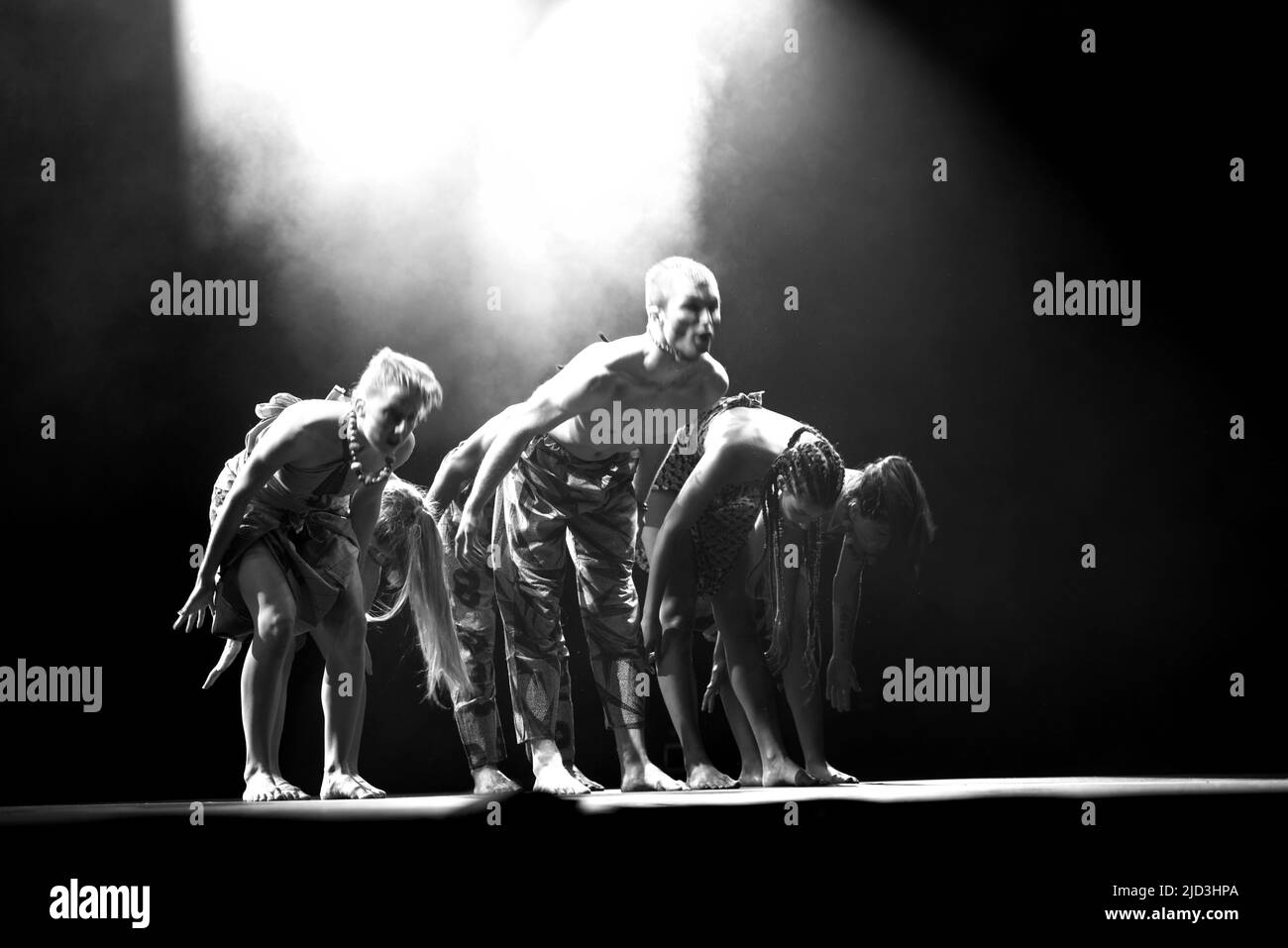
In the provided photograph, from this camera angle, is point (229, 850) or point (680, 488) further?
point (680, 488)

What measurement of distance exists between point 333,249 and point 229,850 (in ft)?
6.02

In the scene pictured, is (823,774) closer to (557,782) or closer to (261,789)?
(557,782)

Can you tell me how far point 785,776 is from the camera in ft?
12.5

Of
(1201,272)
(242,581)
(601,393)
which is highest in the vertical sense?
(1201,272)

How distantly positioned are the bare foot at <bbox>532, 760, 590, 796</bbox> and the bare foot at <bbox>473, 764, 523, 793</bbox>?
0.14 metres

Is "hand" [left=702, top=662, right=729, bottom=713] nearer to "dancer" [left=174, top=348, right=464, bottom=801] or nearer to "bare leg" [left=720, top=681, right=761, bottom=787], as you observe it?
"bare leg" [left=720, top=681, right=761, bottom=787]

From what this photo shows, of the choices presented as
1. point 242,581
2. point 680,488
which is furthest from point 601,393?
point 242,581

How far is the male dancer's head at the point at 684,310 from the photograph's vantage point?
3734mm

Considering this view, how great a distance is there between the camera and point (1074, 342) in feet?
15.0

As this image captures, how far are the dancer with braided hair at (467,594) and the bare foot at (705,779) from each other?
0.30 meters

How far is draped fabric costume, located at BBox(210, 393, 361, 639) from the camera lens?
366cm

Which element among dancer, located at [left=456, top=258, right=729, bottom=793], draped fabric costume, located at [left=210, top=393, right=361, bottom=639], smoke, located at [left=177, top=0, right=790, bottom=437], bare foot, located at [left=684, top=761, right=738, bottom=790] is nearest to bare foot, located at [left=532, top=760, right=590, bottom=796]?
dancer, located at [left=456, top=258, right=729, bottom=793]
